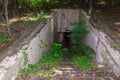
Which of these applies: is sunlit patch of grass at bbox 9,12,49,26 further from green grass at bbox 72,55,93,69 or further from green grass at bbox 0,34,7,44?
green grass at bbox 72,55,93,69

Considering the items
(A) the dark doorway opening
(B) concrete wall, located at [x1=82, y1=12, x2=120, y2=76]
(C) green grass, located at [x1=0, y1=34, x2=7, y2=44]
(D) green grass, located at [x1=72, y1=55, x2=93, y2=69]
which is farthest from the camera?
(A) the dark doorway opening

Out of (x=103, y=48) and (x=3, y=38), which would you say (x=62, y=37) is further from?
(x=103, y=48)

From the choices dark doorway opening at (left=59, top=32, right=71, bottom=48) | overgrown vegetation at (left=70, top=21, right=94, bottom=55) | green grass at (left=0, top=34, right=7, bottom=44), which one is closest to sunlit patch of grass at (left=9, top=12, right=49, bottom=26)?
green grass at (left=0, top=34, right=7, bottom=44)

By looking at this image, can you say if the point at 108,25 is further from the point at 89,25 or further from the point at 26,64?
the point at 26,64

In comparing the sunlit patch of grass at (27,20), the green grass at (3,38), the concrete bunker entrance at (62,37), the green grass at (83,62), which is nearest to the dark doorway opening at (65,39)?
the concrete bunker entrance at (62,37)

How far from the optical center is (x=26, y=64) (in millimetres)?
5707

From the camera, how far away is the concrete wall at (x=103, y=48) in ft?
18.4

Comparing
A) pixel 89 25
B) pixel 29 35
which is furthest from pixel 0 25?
pixel 89 25

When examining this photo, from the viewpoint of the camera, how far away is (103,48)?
23.1ft

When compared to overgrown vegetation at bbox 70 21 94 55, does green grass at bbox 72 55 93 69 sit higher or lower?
lower

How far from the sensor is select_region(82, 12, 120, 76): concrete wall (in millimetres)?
5605

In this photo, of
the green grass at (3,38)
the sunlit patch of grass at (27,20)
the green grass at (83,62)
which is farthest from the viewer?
the sunlit patch of grass at (27,20)

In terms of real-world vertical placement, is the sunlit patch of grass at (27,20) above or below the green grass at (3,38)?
above

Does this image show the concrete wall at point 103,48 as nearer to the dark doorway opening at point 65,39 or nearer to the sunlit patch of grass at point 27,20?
the sunlit patch of grass at point 27,20
